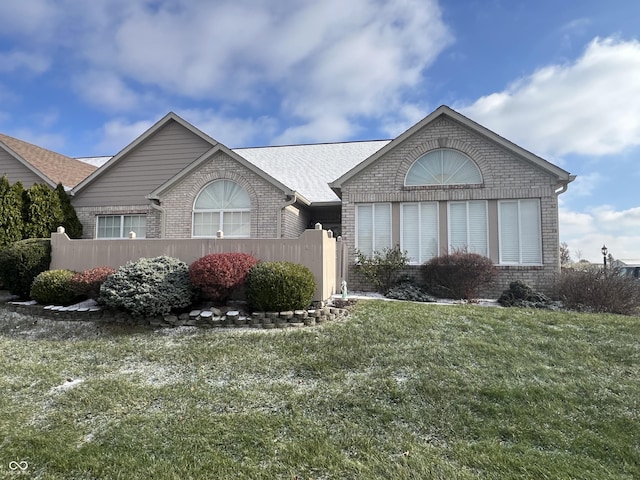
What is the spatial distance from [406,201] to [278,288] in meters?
7.21

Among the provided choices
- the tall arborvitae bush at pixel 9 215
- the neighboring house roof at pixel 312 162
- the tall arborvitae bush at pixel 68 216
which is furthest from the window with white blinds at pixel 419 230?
the tall arborvitae bush at pixel 9 215

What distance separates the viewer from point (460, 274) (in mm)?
11859

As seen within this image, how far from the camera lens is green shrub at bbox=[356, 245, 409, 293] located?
42.0ft

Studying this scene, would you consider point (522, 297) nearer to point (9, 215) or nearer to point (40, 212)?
point (40, 212)

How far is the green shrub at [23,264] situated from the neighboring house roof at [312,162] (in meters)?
8.82

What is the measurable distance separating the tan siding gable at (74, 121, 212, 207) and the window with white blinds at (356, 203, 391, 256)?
745 cm

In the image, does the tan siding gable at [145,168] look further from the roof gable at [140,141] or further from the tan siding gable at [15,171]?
the tan siding gable at [15,171]

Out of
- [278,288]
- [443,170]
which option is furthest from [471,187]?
[278,288]

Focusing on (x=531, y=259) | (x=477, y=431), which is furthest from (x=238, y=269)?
(x=531, y=259)

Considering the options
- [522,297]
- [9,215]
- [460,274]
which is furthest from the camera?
[9,215]

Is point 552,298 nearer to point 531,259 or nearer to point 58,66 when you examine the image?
point 531,259

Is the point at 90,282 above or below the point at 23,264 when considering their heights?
below

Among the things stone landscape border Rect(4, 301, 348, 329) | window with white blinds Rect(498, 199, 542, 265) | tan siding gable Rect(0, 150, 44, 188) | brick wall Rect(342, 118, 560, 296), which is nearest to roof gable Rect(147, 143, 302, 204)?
brick wall Rect(342, 118, 560, 296)

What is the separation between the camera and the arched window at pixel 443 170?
526 inches
